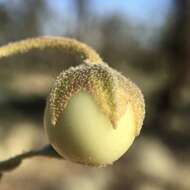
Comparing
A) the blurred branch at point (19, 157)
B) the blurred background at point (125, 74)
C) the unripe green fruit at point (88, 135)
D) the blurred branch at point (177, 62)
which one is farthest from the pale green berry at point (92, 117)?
the blurred branch at point (177, 62)

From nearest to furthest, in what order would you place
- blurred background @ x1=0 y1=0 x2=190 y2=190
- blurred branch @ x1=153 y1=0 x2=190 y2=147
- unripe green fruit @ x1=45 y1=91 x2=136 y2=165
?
unripe green fruit @ x1=45 y1=91 x2=136 y2=165, blurred background @ x1=0 y1=0 x2=190 y2=190, blurred branch @ x1=153 y1=0 x2=190 y2=147

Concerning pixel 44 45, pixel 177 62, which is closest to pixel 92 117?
pixel 44 45

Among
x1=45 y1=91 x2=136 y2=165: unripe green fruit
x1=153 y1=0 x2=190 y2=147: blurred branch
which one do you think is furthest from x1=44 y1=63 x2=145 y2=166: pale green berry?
x1=153 y1=0 x2=190 y2=147: blurred branch

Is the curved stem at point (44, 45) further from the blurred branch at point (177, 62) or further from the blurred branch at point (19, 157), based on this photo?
the blurred branch at point (177, 62)

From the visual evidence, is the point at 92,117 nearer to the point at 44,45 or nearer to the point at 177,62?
the point at 44,45

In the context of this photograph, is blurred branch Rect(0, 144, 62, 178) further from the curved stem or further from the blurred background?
the blurred background
